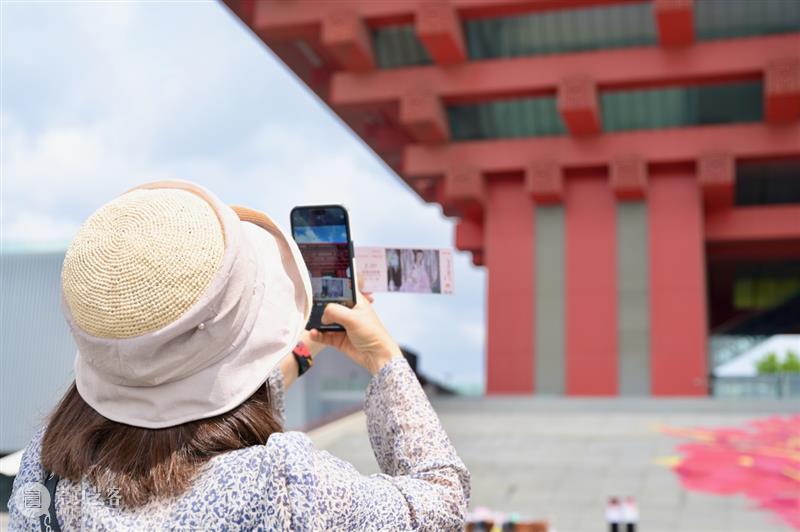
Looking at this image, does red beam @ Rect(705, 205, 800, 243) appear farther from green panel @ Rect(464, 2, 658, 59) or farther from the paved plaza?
the paved plaza

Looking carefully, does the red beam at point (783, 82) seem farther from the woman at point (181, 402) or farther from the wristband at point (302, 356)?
the woman at point (181, 402)

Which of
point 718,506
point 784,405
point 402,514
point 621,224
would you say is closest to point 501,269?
point 621,224

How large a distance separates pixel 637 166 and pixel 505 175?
2551mm

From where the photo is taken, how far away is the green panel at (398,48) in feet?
57.3

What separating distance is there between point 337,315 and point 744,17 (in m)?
17.0

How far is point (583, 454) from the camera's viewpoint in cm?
1051

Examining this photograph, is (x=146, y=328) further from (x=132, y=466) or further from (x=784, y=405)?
(x=784, y=405)

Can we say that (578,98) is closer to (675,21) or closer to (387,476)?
(675,21)

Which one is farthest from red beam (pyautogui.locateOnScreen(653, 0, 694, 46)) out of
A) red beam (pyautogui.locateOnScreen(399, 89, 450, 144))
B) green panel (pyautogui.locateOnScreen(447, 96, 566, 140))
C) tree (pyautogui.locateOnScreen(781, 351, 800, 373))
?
tree (pyautogui.locateOnScreen(781, 351, 800, 373))

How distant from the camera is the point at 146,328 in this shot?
1.17m

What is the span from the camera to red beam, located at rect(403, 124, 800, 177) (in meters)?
16.3

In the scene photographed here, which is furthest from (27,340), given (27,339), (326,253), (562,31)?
(562,31)

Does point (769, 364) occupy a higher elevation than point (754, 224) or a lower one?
lower

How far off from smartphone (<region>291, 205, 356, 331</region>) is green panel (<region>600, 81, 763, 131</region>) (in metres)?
16.8
